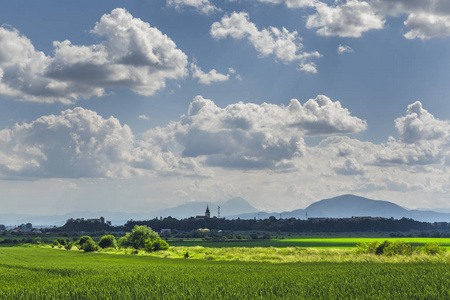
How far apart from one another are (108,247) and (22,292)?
11026cm

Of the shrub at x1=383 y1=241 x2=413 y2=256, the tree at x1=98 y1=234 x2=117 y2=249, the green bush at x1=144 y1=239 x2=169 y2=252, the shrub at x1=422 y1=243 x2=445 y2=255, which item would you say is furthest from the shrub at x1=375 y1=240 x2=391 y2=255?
the tree at x1=98 y1=234 x2=117 y2=249

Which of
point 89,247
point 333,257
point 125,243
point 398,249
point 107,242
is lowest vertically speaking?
point 89,247

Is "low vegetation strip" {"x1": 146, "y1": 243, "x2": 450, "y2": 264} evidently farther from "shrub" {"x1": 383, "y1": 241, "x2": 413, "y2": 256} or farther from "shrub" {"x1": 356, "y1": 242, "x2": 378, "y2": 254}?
"shrub" {"x1": 383, "y1": 241, "x2": 413, "y2": 256}

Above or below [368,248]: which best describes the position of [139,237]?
above

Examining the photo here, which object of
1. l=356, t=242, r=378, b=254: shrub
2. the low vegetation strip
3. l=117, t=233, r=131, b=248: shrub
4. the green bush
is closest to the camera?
the low vegetation strip

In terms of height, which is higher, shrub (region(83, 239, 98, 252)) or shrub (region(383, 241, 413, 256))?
shrub (region(383, 241, 413, 256))

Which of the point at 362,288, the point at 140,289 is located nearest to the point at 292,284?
the point at 362,288

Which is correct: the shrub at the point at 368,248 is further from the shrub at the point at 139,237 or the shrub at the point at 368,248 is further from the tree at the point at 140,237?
the tree at the point at 140,237

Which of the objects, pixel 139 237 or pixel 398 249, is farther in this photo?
pixel 139 237

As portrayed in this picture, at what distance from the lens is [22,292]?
27.1 m

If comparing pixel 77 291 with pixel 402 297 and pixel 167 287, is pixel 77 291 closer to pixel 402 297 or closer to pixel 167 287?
pixel 167 287

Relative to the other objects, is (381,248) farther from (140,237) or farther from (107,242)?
(107,242)

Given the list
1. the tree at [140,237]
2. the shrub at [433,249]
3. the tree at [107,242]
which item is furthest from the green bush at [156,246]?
the shrub at [433,249]

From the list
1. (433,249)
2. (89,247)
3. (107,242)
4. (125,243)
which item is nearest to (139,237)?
(125,243)
